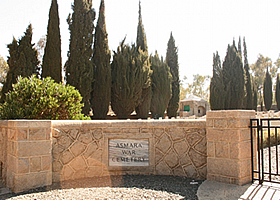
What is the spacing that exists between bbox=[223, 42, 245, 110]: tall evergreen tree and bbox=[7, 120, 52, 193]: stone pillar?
2406 centimetres

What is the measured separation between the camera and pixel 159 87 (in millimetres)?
18203

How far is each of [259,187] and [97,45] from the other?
13.1 metres

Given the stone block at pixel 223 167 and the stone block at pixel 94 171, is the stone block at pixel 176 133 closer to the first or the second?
the stone block at pixel 223 167

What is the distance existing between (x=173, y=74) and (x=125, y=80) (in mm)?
8236

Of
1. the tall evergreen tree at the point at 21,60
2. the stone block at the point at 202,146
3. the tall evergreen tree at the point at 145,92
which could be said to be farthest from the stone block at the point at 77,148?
the tall evergreen tree at the point at 145,92

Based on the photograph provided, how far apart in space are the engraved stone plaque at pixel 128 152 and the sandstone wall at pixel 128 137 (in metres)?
0.08

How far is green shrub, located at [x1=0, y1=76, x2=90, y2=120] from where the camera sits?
15.9 ft

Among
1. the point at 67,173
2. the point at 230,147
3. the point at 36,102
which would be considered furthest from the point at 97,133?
the point at 230,147

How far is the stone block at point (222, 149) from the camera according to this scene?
3.83m

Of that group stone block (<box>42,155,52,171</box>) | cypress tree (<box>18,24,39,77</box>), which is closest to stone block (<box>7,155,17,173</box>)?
stone block (<box>42,155,52,171</box>)

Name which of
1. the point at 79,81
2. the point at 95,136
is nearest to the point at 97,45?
the point at 79,81

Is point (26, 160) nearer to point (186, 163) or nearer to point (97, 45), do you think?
point (186, 163)

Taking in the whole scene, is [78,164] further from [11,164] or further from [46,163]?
[11,164]

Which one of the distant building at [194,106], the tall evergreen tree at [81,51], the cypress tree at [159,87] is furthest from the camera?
the distant building at [194,106]
